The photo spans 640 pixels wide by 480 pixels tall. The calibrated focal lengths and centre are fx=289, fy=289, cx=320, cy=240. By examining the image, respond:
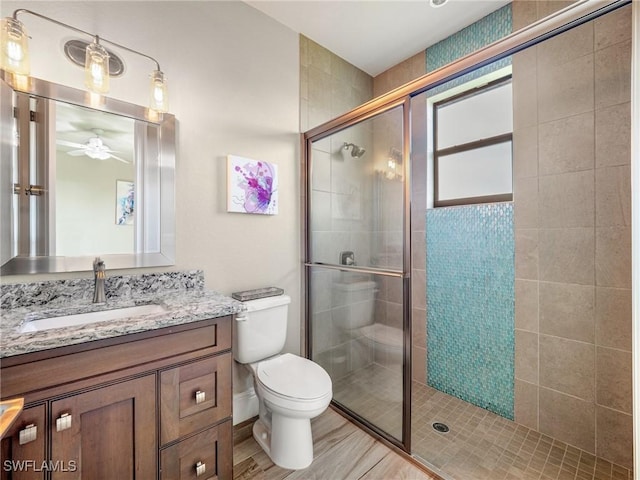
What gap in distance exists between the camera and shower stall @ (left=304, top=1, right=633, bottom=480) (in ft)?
4.98

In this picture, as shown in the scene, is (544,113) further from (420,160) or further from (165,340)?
(165,340)

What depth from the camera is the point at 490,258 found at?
78.3 inches

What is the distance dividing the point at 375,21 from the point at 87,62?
1805 millimetres

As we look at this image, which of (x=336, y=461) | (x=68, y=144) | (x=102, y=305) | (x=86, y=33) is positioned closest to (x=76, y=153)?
(x=68, y=144)

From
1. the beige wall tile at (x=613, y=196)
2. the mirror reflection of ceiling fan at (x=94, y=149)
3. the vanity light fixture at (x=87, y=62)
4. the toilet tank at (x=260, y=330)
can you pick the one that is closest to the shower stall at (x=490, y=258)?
the beige wall tile at (x=613, y=196)

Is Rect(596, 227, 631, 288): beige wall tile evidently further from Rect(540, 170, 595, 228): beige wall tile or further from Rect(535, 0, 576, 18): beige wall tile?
Rect(535, 0, 576, 18): beige wall tile

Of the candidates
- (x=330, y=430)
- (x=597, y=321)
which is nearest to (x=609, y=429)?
(x=597, y=321)

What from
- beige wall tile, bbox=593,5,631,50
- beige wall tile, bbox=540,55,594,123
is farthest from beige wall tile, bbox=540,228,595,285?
beige wall tile, bbox=593,5,631,50

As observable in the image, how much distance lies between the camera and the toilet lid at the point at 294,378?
1481 millimetres

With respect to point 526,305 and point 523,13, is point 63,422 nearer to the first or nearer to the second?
point 526,305

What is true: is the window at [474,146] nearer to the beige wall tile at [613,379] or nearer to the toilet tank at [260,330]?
the beige wall tile at [613,379]

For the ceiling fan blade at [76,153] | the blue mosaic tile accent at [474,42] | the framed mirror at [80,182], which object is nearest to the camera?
the framed mirror at [80,182]

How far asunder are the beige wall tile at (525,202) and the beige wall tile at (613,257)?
311 millimetres

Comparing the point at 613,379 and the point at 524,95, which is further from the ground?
the point at 524,95
